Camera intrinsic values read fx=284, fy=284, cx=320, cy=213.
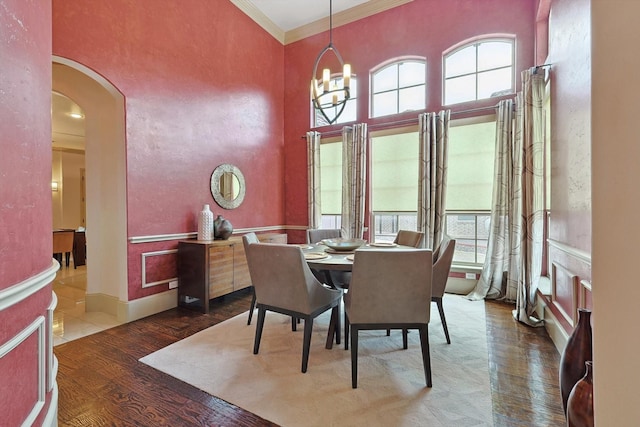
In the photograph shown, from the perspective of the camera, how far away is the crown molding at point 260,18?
4.34 metres

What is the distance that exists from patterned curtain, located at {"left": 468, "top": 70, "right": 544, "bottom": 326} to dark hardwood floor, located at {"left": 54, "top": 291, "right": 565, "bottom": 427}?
0.61 meters

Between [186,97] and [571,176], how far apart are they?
4034 mm

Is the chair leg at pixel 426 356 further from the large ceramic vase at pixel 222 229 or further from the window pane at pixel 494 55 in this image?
the window pane at pixel 494 55

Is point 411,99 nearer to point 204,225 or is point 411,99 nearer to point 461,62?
point 461,62

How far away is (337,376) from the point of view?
1977 millimetres

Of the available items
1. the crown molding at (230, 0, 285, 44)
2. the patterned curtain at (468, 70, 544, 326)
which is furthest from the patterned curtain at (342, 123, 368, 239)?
the crown molding at (230, 0, 285, 44)

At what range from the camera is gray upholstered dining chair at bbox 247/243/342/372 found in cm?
202

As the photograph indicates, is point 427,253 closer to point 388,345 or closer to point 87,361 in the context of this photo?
point 388,345

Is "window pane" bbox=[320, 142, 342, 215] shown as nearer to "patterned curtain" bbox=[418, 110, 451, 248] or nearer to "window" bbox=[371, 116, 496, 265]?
"window" bbox=[371, 116, 496, 265]

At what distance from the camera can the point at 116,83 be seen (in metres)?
2.88

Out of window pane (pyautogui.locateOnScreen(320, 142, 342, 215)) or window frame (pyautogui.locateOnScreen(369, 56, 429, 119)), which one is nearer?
window frame (pyautogui.locateOnScreen(369, 56, 429, 119))

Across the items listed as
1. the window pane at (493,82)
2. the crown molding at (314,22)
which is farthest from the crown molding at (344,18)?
the window pane at (493,82)

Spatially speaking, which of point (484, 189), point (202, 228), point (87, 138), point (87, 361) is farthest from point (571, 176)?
point (87, 138)

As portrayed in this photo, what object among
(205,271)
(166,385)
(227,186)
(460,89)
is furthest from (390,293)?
(460,89)
